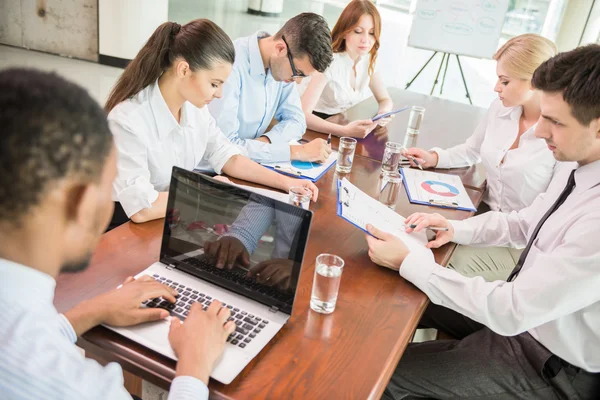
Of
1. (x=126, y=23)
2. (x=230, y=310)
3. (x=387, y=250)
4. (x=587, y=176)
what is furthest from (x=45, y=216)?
(x=126, y=23)

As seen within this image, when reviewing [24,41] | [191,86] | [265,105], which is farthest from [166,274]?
[24,41]

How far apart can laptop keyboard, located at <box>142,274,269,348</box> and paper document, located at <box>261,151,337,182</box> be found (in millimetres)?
867

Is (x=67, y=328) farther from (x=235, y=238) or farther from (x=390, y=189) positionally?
(x=390, y=189)

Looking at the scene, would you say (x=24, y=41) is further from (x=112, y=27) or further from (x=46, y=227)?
(x=46, y=227)

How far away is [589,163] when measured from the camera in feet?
4.98

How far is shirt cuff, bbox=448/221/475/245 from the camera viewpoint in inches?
66.7

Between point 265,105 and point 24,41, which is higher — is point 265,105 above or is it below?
above

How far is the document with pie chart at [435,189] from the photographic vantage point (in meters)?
1.95

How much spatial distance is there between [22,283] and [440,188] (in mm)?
1653

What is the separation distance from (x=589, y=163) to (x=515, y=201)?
74 centimetres

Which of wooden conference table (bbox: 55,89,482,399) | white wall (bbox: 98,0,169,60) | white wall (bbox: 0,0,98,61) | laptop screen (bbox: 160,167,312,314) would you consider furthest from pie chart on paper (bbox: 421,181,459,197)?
white wall (bbox: 0,0,98,61)

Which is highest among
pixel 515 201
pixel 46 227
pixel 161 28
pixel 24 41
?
pixel 161 28

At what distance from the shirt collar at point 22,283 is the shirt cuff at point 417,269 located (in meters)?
0.90

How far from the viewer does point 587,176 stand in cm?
150
